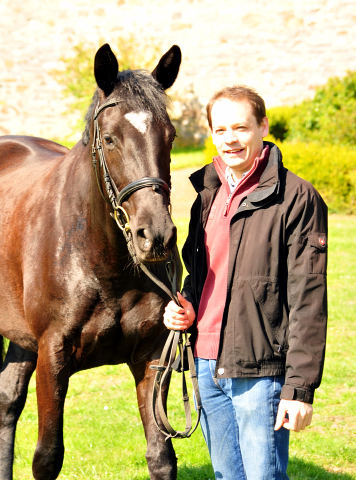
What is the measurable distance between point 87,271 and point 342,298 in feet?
17.1

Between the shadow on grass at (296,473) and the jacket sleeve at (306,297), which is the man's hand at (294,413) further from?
the shadow on grass at (296,473)

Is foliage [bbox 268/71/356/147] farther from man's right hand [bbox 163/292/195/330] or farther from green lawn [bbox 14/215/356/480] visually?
man's right hand [bbox 163/292/195/330]

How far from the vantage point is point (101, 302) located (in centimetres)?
289

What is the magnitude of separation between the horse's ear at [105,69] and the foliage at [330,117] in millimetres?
12253

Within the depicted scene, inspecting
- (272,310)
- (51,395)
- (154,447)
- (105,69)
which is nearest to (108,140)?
(105,69)

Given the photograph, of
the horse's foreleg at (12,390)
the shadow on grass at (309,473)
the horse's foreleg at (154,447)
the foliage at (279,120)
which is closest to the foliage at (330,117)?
the foliage at (279,120)

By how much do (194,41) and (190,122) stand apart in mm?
2878

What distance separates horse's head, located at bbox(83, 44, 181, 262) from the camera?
233 cm

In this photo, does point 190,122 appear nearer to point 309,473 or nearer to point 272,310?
point 309,473

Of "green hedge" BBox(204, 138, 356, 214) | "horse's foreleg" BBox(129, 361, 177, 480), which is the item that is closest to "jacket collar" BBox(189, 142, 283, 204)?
"horse's foreleg" BBox(129, 361, 177, 480)

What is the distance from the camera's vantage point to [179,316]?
2.38m

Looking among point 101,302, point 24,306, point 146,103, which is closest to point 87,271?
point 101,302

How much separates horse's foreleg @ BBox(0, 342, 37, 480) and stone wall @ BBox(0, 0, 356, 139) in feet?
55.9

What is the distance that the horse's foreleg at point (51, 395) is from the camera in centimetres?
292
